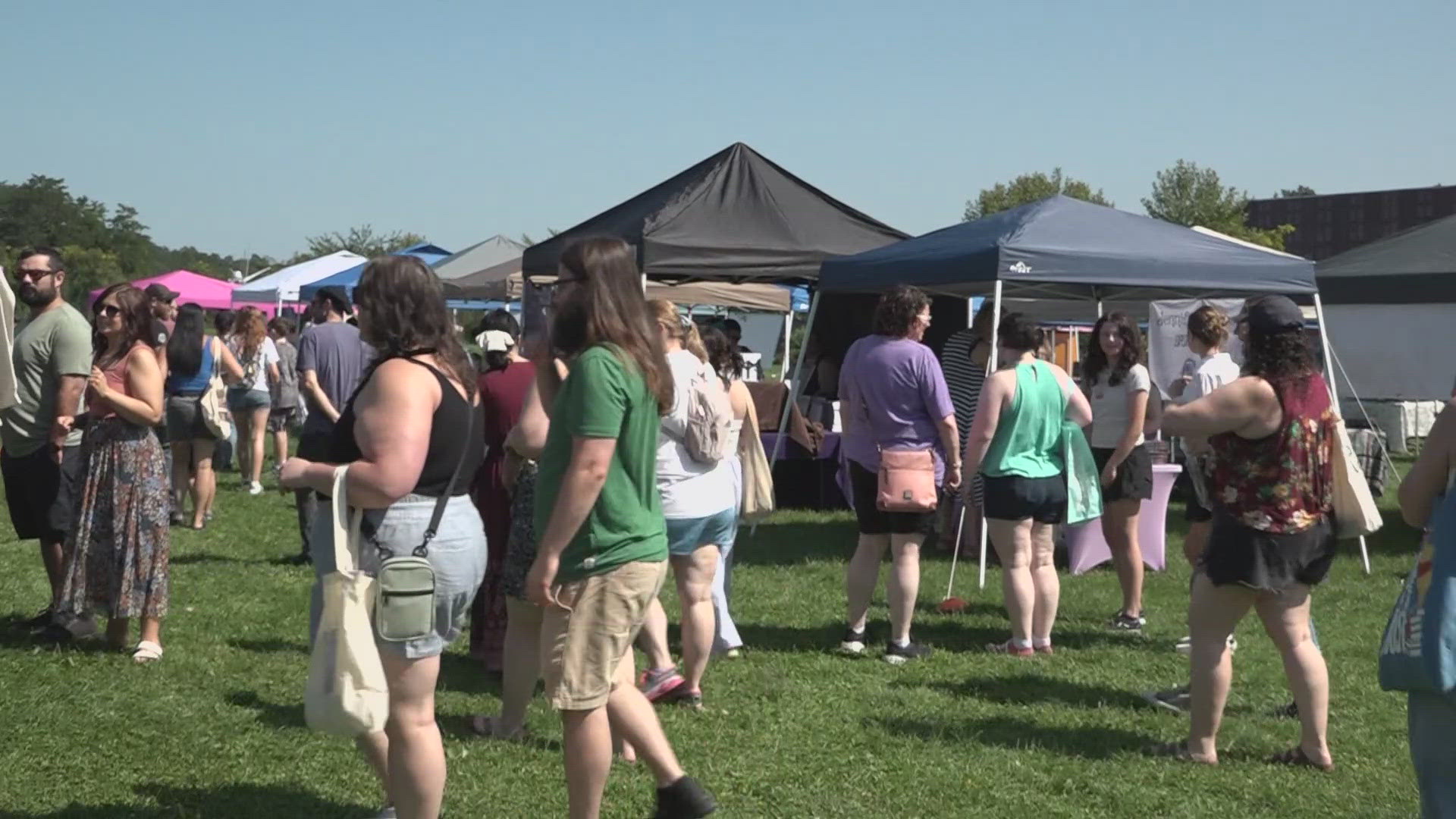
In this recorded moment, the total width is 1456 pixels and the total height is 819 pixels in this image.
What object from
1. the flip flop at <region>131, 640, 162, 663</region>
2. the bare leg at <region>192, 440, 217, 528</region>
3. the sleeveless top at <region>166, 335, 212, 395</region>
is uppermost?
the sleeveless top at <region>166, 335, 212, 395</region>

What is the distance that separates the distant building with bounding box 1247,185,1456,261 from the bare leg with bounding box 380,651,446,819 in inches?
1852

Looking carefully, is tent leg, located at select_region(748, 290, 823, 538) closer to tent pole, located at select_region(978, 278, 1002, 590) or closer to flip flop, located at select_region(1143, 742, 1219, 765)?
tent pole, located at select_region(978, 278, 1002, 590)

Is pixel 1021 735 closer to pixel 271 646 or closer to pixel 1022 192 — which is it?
pixel 271 646

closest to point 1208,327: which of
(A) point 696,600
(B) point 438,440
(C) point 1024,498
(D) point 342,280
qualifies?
(C) point 1024,498

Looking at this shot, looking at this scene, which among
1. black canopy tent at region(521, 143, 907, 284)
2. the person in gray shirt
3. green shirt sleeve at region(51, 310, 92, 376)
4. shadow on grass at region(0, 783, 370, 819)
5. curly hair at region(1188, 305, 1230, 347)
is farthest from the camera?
black canopy tent at region(521, 143, 907, 284)

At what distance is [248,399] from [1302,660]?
9885mm

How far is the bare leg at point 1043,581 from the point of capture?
6.68 meters

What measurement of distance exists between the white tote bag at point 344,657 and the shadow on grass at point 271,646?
10.9ft

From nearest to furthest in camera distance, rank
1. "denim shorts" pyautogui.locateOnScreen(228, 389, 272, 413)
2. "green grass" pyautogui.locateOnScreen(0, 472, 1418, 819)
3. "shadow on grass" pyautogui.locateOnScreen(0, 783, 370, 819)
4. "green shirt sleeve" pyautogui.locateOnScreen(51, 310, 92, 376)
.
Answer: "shadow on grass" pyautogui.locateOnScreen(0, 783, 370, 819) < "green grass" pyautogui.locateOnScreen(0, 472, 1418, 819) < "green shirt sleeve" pyautogui.locateOnScreen(51, 310, 92, 376) < "denim shorts" pyautogui.locateOnScreen(228, 389, 272, 413)

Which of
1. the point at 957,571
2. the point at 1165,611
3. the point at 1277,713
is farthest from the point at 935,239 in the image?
the point at 1277,713

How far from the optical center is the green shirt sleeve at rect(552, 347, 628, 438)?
11.1ft

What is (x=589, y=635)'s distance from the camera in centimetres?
351

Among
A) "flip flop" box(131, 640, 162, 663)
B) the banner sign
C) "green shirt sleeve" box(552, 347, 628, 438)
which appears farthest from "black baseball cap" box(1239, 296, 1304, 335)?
the banner sign

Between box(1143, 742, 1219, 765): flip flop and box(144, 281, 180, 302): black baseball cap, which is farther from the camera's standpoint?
box(144, 281, 180, 302): black baseball cap
